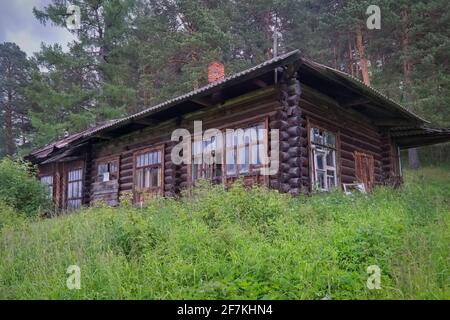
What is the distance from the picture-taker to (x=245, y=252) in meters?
5.00

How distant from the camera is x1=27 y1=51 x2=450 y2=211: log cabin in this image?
9.20 m

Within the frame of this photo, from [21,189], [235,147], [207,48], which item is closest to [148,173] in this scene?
[21,189]

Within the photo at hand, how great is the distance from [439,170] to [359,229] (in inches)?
834

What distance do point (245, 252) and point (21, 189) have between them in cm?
1035

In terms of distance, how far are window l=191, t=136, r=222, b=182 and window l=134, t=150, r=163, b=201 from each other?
1.70 metres

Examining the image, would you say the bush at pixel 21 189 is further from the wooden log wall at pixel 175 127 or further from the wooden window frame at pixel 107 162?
the wooden log wall at pixel 175 127

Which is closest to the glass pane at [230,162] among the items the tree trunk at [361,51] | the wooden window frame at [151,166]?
the wooden window frame at [151,166]

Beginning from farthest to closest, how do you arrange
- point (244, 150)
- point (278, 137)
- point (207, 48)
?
point (207, 48) → point (244, 150) → point (278, 137)

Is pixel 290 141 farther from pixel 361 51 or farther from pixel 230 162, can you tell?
pixel 361 51

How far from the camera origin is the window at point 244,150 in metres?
9.82

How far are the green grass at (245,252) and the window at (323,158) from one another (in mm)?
2686

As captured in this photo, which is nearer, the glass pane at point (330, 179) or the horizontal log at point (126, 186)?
Answer: the glass pane at point (330, 179)

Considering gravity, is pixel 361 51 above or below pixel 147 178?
above

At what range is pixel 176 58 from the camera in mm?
24766
